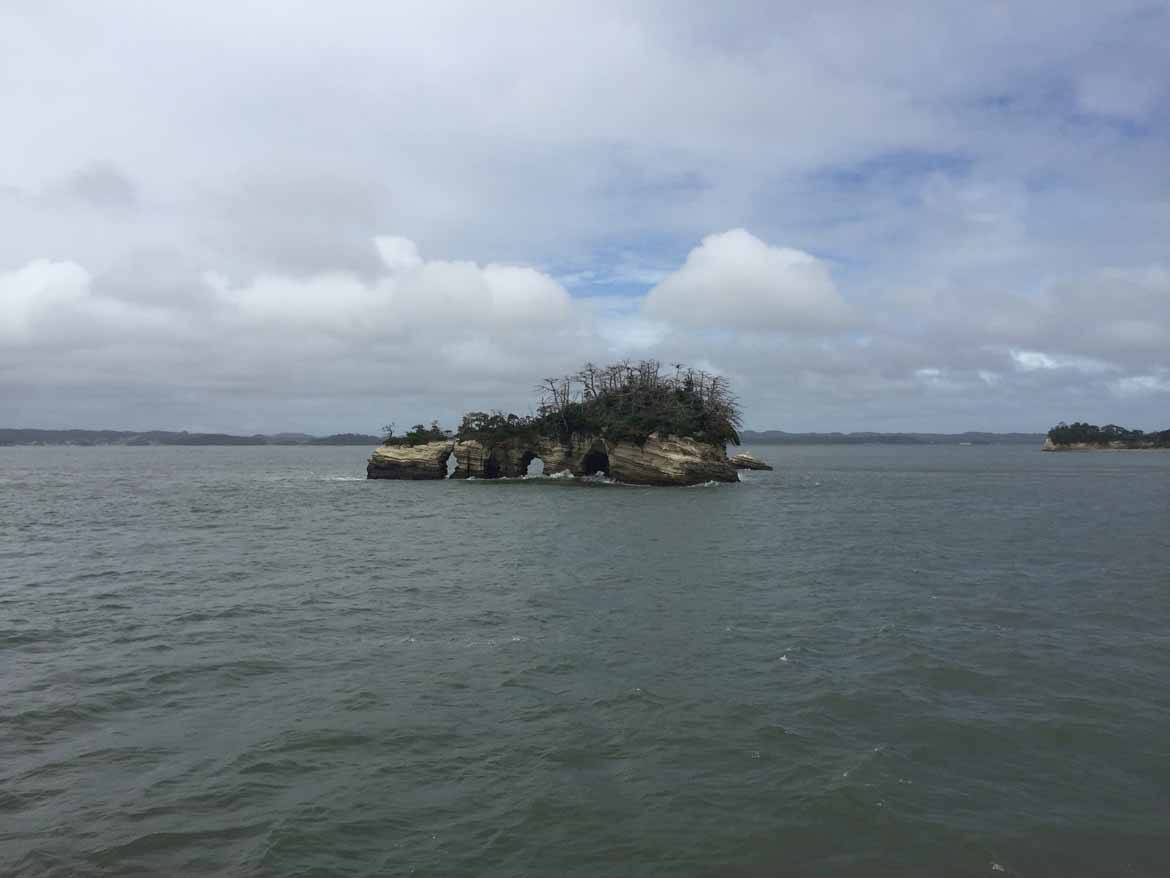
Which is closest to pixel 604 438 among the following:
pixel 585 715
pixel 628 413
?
pixel 628 413

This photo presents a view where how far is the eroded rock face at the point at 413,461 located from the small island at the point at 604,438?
0.33 ft

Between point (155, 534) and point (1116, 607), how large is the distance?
120ft

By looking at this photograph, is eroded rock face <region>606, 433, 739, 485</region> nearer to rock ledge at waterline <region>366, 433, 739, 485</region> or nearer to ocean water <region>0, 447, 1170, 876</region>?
rock ledge at waterline <region>366, 433, 739, 485</region>

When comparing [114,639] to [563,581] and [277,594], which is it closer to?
[277,594]

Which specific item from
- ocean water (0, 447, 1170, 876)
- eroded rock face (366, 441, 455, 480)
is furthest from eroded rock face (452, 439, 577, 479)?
ocean water (0, 447, 1170, 876)

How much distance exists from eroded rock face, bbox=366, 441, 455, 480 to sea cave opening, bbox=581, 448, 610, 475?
45.4 feet

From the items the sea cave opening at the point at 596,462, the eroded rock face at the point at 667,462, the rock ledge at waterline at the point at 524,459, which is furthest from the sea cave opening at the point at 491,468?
the eroded rock face at the point at 667,462

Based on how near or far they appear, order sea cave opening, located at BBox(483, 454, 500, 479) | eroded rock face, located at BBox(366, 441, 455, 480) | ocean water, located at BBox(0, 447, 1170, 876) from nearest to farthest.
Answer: ocean water, located at BBox(0, 447, 1170, 876) → eroded rock face, located at BBox(366, 441, 455, 480) → sea cave opening, located at BBox(483, 454, 500, 479)

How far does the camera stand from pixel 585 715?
41.0 ft

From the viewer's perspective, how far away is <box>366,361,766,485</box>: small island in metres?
68.7

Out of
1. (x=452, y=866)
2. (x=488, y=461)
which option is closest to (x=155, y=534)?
(x=452, y=866)

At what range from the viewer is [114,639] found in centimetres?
1691

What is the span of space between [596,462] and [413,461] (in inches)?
727

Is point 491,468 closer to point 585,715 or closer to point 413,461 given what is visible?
point 413,461
